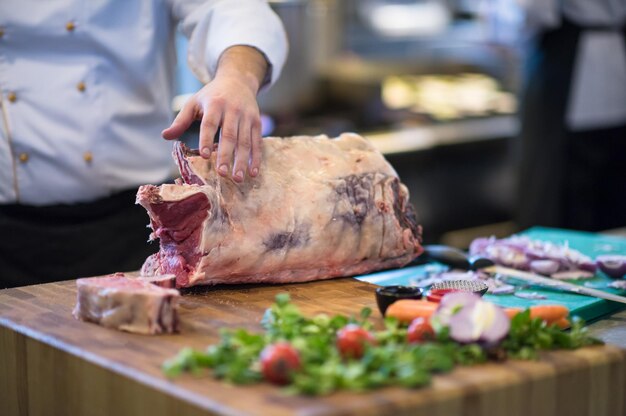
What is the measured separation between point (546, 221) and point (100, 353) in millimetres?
4763

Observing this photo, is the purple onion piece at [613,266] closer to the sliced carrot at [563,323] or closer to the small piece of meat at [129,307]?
the sliced carrot at [563,323]

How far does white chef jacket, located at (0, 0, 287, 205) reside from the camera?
9.80 feet

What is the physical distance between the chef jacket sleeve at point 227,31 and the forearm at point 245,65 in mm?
18

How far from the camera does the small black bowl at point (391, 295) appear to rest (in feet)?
7.39

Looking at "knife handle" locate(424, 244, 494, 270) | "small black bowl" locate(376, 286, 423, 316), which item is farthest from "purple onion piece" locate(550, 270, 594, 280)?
"small black bowl" locate(376, 286, 423, 316)

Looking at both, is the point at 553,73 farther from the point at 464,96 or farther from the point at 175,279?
the point at 175,279

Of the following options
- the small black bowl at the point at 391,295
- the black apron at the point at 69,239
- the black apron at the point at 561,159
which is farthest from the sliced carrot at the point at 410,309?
the black apron at the point at 561,159

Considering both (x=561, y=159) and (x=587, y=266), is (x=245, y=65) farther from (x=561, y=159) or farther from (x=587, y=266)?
(x=561, y=159)

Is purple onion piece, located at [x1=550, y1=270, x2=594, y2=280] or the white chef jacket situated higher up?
the white chef jacket

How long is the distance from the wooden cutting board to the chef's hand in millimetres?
345

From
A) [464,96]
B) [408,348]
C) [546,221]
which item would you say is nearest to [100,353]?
[408,348]

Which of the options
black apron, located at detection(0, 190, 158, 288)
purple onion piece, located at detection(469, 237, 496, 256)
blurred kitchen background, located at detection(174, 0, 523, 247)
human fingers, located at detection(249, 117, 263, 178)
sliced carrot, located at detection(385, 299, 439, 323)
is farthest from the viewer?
blurred kitchen background, located at detection(174, 0, 523, 247)

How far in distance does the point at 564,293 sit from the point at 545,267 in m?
0.19

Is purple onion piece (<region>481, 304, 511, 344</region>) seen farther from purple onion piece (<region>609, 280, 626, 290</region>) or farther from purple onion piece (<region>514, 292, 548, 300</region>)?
purple onion piece (<region>609, 280, 626, 290</region>)
